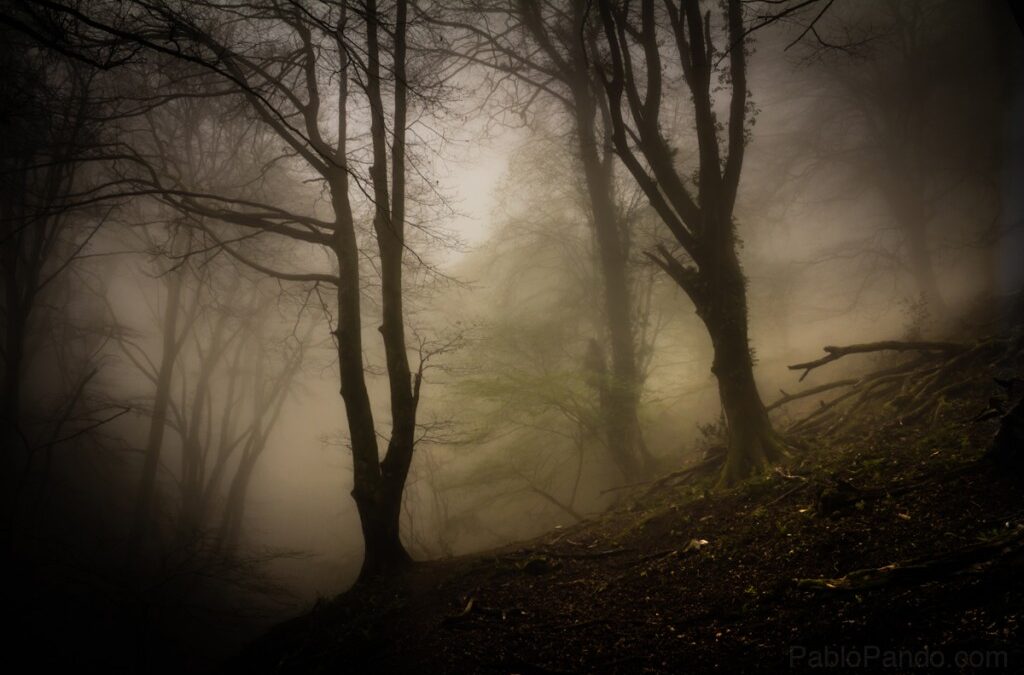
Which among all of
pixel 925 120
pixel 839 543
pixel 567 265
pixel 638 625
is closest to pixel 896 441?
pixel 839 543

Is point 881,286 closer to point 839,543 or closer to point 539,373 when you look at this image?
point 539,373

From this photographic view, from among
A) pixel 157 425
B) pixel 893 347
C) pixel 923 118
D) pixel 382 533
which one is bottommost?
pixel 382 533

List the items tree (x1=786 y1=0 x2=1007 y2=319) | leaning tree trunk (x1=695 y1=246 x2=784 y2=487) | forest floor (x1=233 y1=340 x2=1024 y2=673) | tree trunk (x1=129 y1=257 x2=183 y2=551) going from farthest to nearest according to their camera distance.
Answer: tree (x1=786 y1=0 x2=1007 y2=319) < tree trunk (x1=129 y1=257 x2=183 y2=551) < leaning tree trunk (x1=695 y1=246 x2=784 y2=487) < forest floor (x1=233 y1=340 x2=1024 y2=673)

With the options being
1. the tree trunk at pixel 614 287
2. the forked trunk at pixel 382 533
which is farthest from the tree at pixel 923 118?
the forked trunk at pixel 382 533

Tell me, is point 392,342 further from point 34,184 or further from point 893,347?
point 893,347

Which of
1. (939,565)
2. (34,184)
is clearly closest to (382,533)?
(939,565)

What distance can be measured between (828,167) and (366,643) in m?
20.8

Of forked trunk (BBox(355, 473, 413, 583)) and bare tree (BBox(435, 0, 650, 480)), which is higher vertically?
bare tree (BBox(435, 0, 650, 480))

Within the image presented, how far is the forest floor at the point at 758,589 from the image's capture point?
2.19 meters

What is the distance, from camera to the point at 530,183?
15.1 m

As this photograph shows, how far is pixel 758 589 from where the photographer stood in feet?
9.92

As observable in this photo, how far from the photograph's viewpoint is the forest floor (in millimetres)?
2189

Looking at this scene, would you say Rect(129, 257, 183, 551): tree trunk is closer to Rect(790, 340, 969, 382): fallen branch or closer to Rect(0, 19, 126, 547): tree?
Rect(0, 19, 126, 547): tree

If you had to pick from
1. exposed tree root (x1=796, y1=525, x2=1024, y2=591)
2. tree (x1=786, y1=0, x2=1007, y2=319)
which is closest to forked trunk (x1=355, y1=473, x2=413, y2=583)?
exposed tree root (x1=796, y1=525, x2=1024, y2=591)
